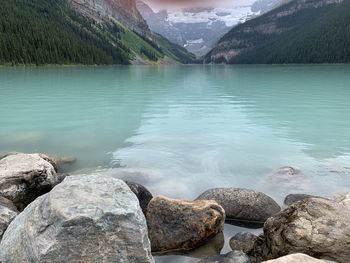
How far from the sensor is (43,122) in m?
30.2

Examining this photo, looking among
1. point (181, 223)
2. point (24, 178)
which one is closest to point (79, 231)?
point (181, 223)

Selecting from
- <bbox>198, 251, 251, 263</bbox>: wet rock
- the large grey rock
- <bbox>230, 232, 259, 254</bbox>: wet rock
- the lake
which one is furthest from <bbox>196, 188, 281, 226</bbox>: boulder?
the large grey rock

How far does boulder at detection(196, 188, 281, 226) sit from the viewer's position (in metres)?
12.4

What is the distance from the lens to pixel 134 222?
713 cm

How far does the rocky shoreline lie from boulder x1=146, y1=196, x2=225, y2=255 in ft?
0.08

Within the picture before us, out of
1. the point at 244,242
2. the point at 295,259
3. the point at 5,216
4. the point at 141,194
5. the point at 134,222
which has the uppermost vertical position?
the point at 134,222

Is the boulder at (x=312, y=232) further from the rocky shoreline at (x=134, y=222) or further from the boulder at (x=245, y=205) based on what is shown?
the boulder at (x=245, y=205)

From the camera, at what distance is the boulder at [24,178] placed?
11.9 meters

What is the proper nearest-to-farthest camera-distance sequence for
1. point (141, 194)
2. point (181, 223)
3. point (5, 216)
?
point (5, 216) < point (181, 223) < point (141, 194)

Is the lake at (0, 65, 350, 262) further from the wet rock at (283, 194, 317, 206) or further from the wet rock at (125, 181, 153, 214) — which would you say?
the wet rock at (125, 181, 153, 214)

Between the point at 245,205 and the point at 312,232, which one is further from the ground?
the point at 312,232

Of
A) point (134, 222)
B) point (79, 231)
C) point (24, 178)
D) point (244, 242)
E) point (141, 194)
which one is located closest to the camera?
point (79, 231)

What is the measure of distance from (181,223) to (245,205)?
2.82 meters

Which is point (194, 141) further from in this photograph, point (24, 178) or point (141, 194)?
point (24, 178)
